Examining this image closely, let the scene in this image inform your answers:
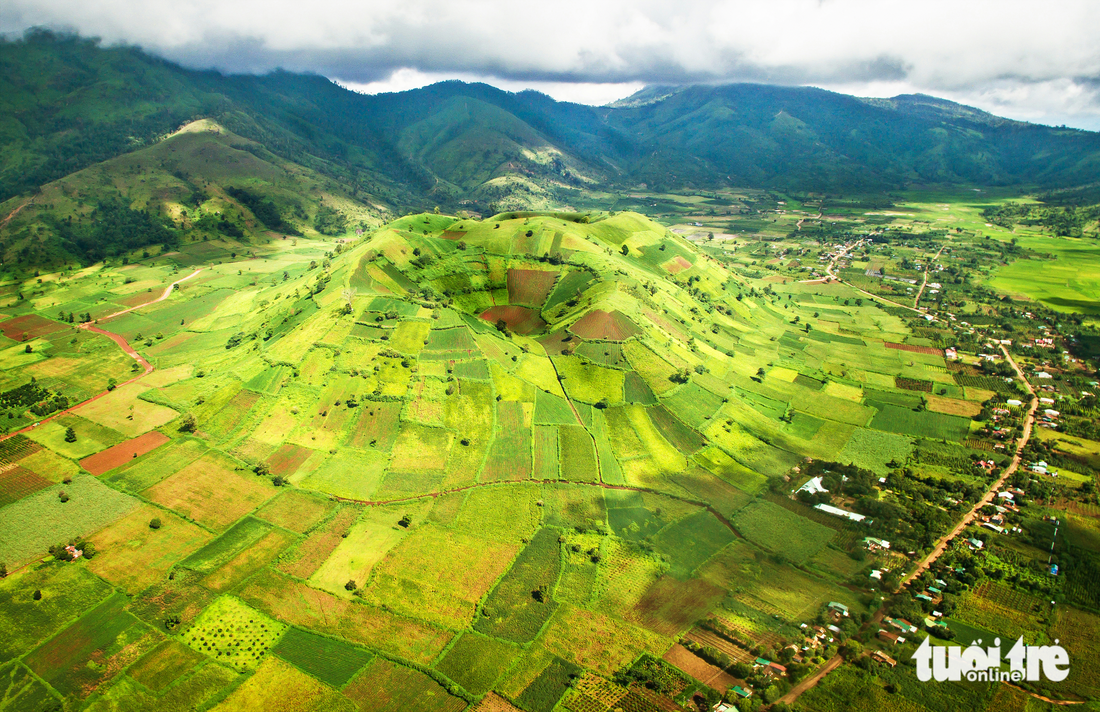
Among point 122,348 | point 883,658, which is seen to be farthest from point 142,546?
point 883,658

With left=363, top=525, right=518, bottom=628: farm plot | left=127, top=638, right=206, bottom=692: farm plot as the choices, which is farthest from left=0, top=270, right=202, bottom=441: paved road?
left=363, top=525, right=518, bottom=628: farm plot

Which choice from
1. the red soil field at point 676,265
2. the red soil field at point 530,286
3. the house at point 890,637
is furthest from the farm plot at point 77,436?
the red soil field at point 676,265

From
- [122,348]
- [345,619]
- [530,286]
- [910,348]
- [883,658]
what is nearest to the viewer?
[883,658]

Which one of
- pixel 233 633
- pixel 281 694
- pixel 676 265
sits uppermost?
pixel 676 265

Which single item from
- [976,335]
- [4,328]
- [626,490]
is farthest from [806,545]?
[4,328]

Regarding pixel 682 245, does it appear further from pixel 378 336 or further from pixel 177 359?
pixel 177 359

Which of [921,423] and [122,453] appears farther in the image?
[921,423]

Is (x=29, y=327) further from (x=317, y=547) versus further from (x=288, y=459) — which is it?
(x=317, y=547)
